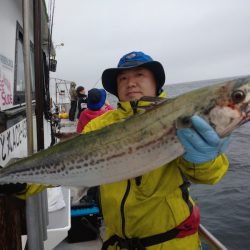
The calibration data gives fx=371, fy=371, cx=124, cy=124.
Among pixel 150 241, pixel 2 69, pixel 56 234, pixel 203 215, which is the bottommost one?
pixel 203 215

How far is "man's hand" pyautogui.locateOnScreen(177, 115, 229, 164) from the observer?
225 centimetres

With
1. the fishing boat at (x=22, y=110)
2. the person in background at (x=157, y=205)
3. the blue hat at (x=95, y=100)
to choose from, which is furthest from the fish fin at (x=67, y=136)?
the blue hat at (x=95, y=100)

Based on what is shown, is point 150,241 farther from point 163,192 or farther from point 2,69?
point 2,69

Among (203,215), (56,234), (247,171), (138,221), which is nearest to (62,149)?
(138,221)

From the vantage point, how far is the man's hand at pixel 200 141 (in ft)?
7.39

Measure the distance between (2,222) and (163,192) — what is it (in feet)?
4.95

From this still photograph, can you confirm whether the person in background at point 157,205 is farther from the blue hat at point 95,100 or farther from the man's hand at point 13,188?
the blue hat at point 95,100

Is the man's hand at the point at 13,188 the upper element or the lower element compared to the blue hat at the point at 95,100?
lower

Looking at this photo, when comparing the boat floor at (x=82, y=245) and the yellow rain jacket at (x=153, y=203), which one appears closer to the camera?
the yellow rain jacket at (x=153, y=203)

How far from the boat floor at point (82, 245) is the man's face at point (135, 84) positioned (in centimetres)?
322

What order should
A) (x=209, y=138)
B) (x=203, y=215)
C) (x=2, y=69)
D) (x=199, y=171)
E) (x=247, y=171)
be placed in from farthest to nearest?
(x=247, y=171) < (x=203, y=215) < (x=2, y=69) < (x=199, y=171) < (x=209, y=138)

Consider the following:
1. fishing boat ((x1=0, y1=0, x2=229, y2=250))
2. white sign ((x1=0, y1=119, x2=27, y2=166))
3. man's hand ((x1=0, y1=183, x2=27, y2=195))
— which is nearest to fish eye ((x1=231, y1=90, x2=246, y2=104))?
fishing boat ((x1=0, y1=0, x2=229, y2=250))

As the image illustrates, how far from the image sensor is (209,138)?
228cm

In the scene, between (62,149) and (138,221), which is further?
(138,221)
